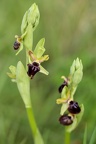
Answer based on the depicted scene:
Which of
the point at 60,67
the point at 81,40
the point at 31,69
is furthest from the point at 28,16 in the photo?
the point at 81,40

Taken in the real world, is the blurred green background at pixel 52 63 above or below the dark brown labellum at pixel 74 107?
above

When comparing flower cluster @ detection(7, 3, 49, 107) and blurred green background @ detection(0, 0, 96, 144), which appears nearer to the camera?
flower cluster @ detection(7, 3, 49, 107)

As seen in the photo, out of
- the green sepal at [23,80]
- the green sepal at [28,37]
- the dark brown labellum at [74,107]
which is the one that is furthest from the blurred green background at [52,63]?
the green sepal at [28,37]

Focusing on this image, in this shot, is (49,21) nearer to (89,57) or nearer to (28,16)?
(89,57)

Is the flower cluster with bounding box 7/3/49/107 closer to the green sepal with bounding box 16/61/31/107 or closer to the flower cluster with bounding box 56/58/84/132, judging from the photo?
the green sepal with bounding box 16/61/31/107

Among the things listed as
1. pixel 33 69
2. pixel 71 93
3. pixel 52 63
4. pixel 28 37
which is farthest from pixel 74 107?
pixel 52 63

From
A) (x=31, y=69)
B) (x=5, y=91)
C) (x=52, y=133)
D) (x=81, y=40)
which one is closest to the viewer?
(x=31, y=69)

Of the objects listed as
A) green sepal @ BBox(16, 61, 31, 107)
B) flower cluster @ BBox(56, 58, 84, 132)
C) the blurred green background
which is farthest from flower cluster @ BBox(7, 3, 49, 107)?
the blurred green background

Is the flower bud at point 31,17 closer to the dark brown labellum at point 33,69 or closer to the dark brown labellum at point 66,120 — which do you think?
the dark brown labellum at point 33,69

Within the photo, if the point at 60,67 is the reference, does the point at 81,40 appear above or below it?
above
